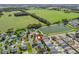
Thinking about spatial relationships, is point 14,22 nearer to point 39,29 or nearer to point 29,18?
point 29,18

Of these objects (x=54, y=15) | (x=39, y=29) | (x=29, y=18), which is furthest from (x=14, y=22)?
(x=54, y=15)

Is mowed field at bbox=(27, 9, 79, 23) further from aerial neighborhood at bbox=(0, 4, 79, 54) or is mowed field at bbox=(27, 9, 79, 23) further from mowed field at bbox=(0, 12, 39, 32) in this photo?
mowed field at bbox=(0, 12, 39, 32)

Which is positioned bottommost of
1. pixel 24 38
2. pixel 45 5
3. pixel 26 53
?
pixel 26 53

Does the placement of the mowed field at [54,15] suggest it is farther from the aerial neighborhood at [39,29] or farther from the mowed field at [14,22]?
the mowed field at [14,22]

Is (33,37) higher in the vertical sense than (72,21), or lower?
lower

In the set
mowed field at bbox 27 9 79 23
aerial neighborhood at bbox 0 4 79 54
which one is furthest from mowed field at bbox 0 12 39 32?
mowed field at bbox 27 9 79 23

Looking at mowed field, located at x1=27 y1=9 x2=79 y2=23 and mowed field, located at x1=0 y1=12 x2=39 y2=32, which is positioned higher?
mowed field, located at x1=27 y1=9 x2=79 y2=23

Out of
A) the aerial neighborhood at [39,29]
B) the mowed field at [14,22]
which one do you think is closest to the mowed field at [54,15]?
the aerial neighborhood at [39,29]

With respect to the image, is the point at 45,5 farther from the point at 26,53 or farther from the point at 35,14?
Result: the point at 26,53

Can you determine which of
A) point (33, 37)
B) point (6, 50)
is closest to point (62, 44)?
point (33, 37)
